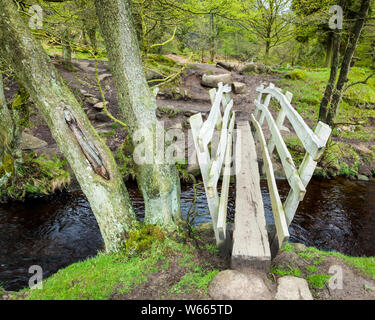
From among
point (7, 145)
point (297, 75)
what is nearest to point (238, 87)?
point (297, 75)

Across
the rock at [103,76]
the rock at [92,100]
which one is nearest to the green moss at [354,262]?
the rock at [92,100]

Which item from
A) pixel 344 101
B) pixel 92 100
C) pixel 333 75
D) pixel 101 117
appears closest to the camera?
pixel 333 75

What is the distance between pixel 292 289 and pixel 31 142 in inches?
359

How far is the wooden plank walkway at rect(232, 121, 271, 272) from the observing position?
282 cm

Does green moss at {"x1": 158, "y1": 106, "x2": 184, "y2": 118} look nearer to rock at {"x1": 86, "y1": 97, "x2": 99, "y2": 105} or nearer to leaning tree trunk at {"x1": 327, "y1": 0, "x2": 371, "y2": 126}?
rock at {"x1": 86, "y1": 97, "x2": 99, "y2": 105}

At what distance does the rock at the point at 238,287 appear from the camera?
101 inches

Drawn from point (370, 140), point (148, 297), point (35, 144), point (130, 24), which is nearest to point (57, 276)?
point (148, 297)

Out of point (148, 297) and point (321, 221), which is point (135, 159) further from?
point (321, 221)

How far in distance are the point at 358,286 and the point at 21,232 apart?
21.1 ft

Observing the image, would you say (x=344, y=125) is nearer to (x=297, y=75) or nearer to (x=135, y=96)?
(x=297, y=75)

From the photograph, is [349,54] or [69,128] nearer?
[69,128]

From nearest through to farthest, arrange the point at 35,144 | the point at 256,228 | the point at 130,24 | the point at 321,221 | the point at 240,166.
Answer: the point at 256,228, the point at 130,24, the point at 240,166, the point at 321,221, the point at 35,144

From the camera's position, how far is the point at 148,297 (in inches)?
111

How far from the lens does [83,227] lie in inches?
229
